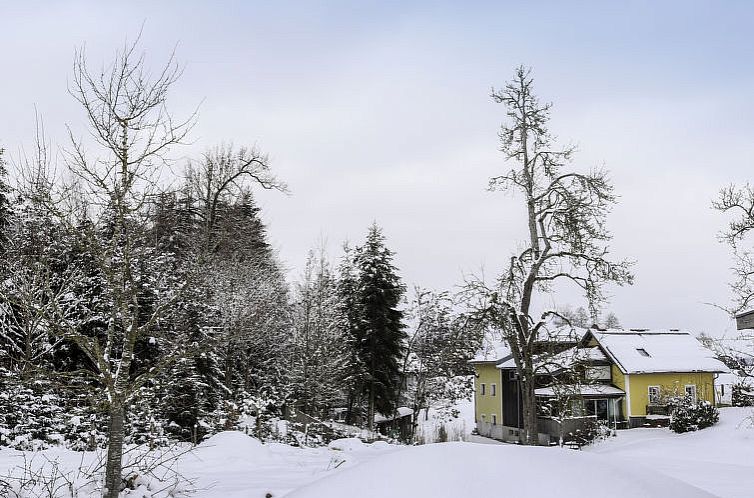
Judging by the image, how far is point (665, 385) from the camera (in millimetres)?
31766

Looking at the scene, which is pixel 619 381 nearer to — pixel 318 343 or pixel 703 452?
pixel 703 452

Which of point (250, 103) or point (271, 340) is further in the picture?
point (271, 340)

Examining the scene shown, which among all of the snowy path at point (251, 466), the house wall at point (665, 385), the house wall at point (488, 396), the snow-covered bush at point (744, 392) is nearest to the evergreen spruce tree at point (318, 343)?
the snowy path at point (251, 466)

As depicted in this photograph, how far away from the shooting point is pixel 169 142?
26.7ft

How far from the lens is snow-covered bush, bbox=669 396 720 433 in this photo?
2605 centimetres

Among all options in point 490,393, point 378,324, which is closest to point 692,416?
point 490,393

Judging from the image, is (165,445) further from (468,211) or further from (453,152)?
(468,211)

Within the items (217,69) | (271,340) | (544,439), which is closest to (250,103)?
(217,69)

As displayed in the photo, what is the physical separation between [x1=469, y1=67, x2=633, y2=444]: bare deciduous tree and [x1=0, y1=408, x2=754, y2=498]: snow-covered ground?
15.9 ft

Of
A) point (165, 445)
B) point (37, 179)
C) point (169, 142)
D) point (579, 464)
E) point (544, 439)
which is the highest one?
point (169, 142)

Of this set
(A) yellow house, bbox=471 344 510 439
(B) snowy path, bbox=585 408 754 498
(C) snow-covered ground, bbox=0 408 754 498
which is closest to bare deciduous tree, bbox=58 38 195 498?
(C) snow-covered ground, bbox=0 408 754 498

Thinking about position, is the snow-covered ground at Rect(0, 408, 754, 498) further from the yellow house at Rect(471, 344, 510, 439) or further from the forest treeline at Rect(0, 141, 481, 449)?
the yellow house at Rect(471, 344, 510, 439)

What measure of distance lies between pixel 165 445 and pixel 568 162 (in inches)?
564

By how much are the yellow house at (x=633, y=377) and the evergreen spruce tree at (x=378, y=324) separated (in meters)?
7.27
